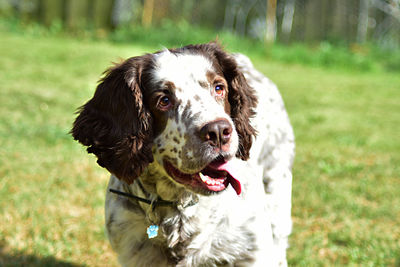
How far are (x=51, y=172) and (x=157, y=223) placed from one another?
2944mm

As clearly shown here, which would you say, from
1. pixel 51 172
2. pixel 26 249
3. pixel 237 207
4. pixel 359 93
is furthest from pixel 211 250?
pixel 359 93

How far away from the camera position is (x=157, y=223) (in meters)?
2.83

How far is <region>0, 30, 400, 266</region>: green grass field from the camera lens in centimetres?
412

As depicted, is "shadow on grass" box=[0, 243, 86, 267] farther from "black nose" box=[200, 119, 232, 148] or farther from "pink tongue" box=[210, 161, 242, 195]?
"black nose" box=[200, 119, 232, 148]

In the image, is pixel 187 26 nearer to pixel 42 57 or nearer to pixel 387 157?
pixel 42 57

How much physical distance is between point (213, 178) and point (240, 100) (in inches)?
23.2

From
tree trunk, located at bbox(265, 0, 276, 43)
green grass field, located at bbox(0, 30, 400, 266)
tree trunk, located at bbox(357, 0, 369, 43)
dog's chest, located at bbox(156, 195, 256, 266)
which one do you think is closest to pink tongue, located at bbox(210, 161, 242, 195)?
dog's chest, located at bbox(156, 195, 256, 266)

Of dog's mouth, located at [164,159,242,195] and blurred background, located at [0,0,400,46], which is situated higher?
blurred background, located at [0,0,400,46]

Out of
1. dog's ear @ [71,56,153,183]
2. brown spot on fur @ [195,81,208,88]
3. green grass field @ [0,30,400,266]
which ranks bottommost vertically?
green grass field @ [0,30,400,266]

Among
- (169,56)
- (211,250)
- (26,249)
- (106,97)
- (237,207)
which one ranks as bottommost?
(26,249)

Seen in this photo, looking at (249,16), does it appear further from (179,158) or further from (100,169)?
(179,158)

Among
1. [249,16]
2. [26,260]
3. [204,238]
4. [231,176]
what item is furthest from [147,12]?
[231,176]

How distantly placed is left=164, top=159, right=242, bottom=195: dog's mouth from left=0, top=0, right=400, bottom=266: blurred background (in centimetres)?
105

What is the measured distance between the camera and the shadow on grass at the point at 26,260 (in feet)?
12.3
